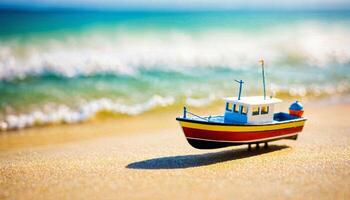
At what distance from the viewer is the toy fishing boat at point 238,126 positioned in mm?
13305

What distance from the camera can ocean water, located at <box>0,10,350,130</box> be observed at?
22.5m

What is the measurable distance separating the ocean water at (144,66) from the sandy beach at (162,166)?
3581mm

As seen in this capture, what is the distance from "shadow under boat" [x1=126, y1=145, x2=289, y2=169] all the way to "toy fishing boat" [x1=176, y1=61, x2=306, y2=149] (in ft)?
1.19

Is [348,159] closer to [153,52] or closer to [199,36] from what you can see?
[153,52]

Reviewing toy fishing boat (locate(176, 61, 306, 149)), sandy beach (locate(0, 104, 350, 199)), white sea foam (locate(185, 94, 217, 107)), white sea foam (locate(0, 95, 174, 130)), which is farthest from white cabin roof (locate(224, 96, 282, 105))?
white sea foam (locate(185, 94, 217, 107))

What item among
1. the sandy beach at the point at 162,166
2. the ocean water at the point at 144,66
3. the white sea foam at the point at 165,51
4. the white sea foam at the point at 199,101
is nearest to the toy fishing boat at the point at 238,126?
the sandy beach at the point at 162,166

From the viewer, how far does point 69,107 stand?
21.6 meters

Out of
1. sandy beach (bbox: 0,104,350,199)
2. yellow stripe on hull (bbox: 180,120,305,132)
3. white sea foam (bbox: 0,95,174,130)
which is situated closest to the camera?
sandy beach (bbox: 0,104,350,199)

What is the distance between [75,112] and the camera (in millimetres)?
20891

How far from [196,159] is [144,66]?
17934mm

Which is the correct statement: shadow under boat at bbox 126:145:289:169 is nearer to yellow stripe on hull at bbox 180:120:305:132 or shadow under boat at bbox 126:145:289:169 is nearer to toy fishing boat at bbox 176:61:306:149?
toy fishing boat at bbox 176:61:306:149

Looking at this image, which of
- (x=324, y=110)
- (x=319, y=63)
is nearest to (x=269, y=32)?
(x=319, y=63)

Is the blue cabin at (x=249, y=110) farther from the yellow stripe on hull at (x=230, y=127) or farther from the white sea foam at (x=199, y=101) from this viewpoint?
the white sea foam at (x=199, y=101)

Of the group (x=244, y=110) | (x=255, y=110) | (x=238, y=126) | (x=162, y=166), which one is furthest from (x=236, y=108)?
(x=162, y=166)
